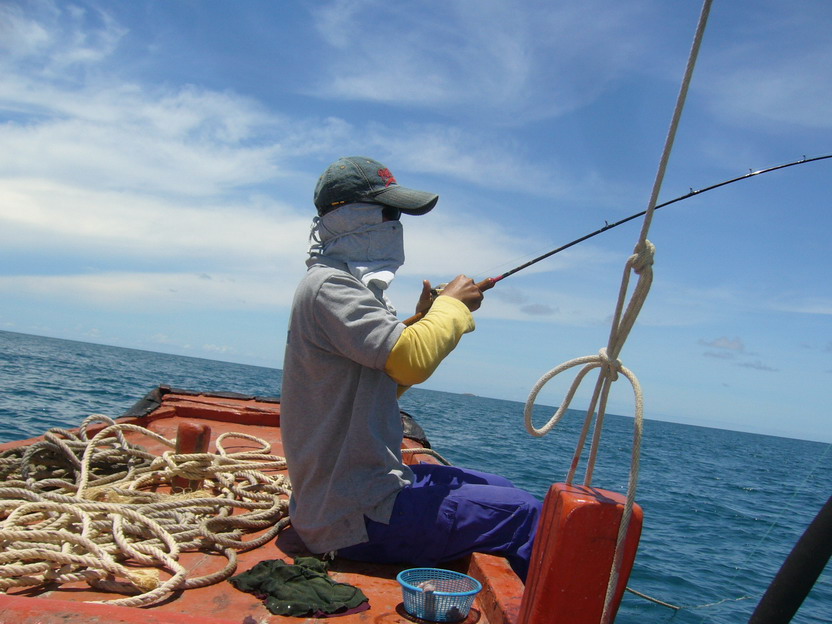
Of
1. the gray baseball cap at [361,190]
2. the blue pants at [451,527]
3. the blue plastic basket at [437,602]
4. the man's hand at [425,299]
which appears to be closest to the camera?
the blue plastic basket at [437,602]

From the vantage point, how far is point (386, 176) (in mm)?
2535

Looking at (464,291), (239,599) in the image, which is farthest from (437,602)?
(464,291)

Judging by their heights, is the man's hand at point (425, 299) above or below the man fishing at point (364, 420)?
above

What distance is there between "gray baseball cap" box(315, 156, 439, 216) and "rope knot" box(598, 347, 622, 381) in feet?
3.69

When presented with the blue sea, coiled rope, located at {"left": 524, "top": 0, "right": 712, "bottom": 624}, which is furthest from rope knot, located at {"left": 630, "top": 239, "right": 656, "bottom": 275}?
the blue sea

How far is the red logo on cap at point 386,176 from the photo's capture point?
2512 millimetres

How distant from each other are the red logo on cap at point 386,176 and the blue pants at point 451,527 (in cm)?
115

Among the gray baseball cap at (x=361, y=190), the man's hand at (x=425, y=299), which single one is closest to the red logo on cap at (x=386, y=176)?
the gray baseball cap at (x=361, y=190)

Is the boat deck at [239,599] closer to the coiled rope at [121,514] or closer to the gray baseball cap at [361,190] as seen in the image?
the coiled rope at [121,514]

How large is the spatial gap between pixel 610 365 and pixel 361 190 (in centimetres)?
130

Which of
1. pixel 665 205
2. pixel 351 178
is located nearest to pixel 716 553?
pixel 665 205

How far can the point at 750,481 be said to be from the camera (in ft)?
86.4

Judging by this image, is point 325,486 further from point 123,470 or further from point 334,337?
point 123,470

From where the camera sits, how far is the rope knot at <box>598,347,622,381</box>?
145 centimetres
